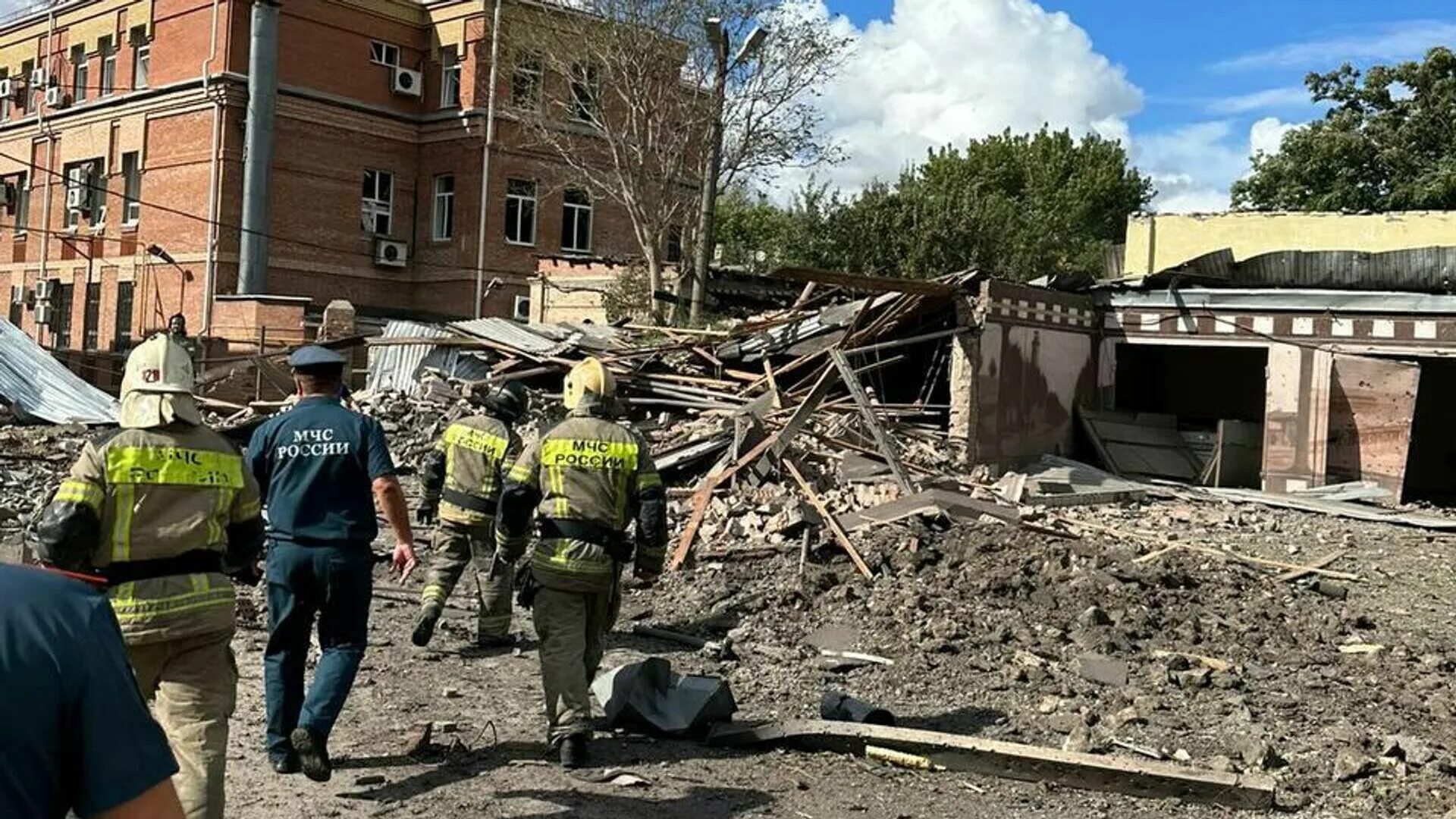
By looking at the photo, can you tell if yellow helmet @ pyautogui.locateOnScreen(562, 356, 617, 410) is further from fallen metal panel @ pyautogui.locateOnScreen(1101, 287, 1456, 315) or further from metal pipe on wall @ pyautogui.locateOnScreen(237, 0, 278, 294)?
metal pipe on wall @ pyautogui.locateOnScreen(237, 0, 278, 294)

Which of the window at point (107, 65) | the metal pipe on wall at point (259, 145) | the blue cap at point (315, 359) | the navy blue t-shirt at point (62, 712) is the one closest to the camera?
the navy blue t-shirt at point (62, 712)

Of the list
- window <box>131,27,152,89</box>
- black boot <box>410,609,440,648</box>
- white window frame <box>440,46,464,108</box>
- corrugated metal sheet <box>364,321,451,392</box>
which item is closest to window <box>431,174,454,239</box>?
white window frame <box>440,46,464,108</box>

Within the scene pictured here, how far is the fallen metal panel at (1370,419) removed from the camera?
15523 mm

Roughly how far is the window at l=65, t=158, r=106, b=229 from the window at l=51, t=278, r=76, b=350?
1837 mm

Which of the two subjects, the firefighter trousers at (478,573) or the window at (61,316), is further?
the window at (61,316)

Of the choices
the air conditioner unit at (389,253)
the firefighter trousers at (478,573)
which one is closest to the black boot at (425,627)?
the firefighter trousers at (478,573)

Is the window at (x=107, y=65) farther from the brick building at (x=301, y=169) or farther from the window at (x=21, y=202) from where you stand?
the window at (x=21, y=202)

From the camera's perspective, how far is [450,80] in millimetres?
34656

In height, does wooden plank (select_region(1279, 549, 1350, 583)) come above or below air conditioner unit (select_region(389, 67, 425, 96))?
below

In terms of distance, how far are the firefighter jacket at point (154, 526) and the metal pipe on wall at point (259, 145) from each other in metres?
27.4

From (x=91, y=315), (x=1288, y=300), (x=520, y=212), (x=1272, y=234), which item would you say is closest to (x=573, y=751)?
(x=1288, y=300)

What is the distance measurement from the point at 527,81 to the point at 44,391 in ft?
50.5

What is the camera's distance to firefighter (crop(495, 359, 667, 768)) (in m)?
6.04

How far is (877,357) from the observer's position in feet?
51.3
